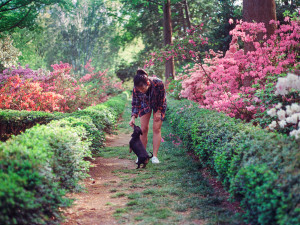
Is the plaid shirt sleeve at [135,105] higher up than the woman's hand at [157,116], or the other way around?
the plaid shirt sleeve at [135,105]

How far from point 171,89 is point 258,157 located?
40.5 feet

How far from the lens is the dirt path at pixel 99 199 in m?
3.27

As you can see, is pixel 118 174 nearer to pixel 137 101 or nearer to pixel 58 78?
pixel 137 101

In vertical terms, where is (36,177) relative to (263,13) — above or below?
below

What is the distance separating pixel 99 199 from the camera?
3938 millimetres

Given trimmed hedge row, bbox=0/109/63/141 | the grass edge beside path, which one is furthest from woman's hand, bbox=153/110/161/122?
trimmed hedge row, bbox=0/109/63/141

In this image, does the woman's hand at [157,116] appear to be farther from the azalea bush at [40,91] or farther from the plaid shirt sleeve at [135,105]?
the azalea bush at [40,91]

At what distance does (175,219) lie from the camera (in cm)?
312

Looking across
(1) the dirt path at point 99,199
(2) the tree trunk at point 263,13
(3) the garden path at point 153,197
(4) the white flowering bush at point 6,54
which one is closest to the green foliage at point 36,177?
(1) the dirt path at point 99,199

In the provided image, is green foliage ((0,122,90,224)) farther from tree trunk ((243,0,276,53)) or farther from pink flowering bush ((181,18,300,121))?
tree trunk ((243,0,276,53))

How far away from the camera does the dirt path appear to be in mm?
3271

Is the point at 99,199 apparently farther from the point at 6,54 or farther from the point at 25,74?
the point at 6,54

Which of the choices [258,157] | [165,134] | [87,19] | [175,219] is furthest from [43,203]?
[87,19]

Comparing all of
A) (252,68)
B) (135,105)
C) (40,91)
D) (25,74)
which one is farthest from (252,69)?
(25,74)
